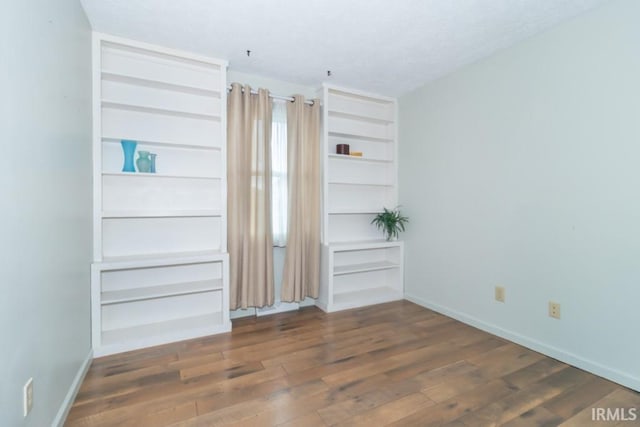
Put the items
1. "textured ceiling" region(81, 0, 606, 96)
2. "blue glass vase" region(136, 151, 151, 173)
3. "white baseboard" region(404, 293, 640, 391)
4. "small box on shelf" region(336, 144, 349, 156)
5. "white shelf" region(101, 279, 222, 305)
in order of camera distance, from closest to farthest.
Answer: "white baseboard" region(404, 293, 640, 391) < "textured ceiling" region(81, 0, 606, 96) < "white shelf" region(101, 279, 222, 305) < "blue glass vase" region(136, 151, 151, 173) < "small box on shelf" region(336, 144, 349, 156)

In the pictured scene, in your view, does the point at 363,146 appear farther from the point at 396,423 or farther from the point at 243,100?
the point at 396,423

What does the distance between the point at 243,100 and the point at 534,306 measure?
298 cm

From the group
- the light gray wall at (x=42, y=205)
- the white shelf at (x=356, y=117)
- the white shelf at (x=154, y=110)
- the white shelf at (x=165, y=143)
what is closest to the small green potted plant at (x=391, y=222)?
the white shelf at (x=356, y=117)

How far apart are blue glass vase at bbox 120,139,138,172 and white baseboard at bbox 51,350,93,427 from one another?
1.36m

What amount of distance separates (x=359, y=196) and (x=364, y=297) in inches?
46.2

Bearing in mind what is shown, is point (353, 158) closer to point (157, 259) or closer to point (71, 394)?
point (157, 259)

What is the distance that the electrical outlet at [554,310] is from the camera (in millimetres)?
2131

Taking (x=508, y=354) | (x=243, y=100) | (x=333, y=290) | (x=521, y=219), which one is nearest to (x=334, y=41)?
(x=243, y=100)

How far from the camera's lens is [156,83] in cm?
246

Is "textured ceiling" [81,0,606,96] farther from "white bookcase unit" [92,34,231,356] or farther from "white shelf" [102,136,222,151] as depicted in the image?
"white shelf" [102,136,222,151]

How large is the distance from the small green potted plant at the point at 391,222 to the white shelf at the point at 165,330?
197cm

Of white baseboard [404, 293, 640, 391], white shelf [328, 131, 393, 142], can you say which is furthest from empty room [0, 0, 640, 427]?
white shelf [328, 131, 393, 142]

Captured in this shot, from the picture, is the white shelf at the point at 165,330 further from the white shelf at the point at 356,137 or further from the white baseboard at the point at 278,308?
the white shelf at the point at 356,137

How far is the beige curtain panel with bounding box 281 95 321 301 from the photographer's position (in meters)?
2.99
